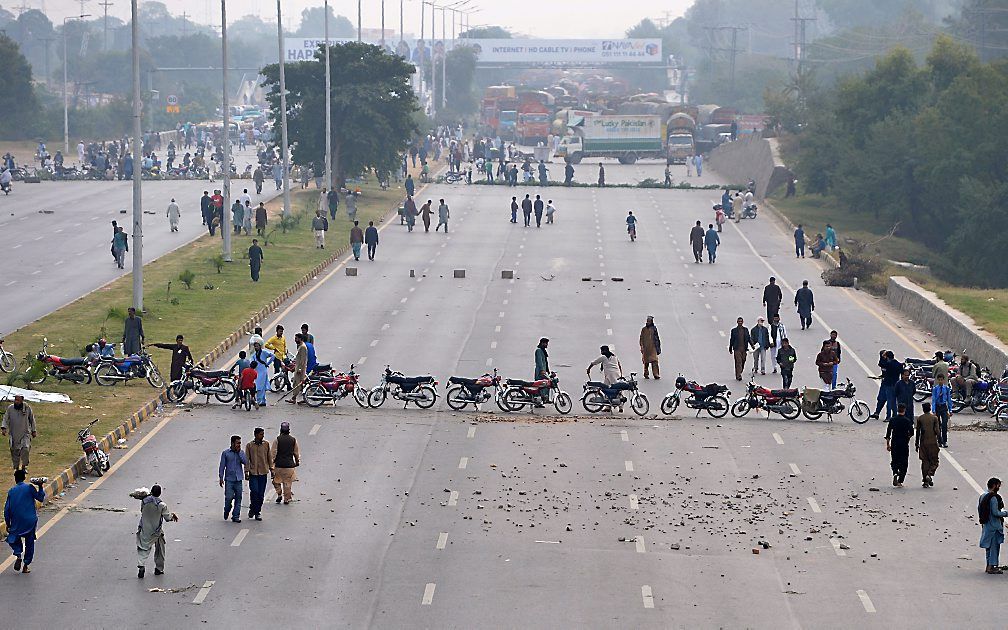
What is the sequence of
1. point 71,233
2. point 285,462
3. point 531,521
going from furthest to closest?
1. point 71,233
2. point 285,462
3. point 531,521

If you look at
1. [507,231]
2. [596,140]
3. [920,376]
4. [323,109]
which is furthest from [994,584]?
[596,140]

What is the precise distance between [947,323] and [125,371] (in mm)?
19428

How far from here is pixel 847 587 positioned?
18641 mm

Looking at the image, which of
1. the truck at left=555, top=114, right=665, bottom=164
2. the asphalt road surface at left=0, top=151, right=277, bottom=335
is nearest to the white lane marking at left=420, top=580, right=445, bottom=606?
the asphalt road surface at left=0, top=151, right=277, bottom=335

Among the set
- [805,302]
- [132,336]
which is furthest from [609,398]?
[805,302]

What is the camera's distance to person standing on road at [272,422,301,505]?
857 inches

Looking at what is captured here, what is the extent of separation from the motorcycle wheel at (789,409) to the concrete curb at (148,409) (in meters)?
11.1

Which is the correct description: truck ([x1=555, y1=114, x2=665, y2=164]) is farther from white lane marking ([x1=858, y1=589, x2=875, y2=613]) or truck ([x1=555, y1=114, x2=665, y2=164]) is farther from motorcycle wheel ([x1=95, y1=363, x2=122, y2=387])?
white lane marking ([x1=858, y1=589, x2=875, y2=613])

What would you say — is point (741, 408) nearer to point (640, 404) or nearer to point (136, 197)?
point (640, 404)

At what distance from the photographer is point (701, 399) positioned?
1154 inches

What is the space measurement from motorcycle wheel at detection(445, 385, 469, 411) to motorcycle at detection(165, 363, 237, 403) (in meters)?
3.86

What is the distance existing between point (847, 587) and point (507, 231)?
44.4 m

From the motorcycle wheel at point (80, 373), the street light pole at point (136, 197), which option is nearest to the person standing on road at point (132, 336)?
the motorcycle wheel at point (80, 373)

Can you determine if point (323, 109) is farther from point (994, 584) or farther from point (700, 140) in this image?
point (994, 584)
